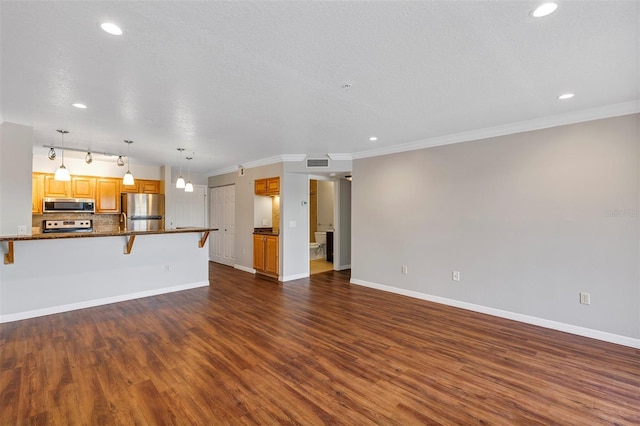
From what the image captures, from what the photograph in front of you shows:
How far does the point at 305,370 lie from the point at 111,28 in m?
2.93

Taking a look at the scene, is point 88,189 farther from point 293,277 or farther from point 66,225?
point 293,277

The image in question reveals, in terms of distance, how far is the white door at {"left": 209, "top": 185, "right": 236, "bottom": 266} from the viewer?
7.70m

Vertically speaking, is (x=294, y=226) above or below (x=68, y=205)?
below

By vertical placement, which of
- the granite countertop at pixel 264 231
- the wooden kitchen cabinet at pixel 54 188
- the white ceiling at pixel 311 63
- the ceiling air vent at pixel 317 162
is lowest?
the granite countertop at pixel 264 231

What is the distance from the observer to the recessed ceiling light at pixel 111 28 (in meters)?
1.84

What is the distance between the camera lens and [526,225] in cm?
385

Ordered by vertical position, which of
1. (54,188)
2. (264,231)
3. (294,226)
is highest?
(54,188)

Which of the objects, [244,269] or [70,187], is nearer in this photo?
[70,187]

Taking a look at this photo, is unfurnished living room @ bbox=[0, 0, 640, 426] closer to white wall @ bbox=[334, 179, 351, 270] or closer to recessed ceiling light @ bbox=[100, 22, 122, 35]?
recessed ceiling light @ bbox=[100, 22, 122, 35]

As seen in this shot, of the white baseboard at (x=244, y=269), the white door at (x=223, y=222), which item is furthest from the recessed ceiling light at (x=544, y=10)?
the white door at (x=223, y=222)

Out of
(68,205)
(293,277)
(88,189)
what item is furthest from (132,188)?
(293,277)

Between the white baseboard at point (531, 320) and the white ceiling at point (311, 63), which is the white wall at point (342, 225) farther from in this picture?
the white ceiling at point (311, 63)

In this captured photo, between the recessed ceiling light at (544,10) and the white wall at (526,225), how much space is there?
2.41m

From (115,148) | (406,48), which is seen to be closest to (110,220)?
(115,148)
